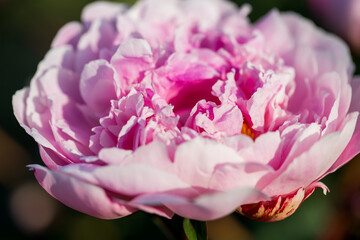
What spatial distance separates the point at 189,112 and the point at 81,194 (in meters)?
0.16

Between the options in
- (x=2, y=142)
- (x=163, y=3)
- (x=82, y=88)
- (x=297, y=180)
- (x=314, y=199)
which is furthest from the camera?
(x=2, y=142)

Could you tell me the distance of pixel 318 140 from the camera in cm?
49

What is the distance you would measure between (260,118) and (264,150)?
0.22 feet

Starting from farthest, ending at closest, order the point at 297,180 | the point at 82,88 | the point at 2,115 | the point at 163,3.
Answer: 1. the point at 2,115
2. the point at 163,3
3. the point at 82,88
4. the point at 297,180

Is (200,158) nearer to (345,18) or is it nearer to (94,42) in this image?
(94,42)

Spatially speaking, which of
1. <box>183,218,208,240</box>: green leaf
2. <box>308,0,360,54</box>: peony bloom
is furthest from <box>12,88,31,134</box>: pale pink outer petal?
<box>308,0,360,54</box>: peony bloom

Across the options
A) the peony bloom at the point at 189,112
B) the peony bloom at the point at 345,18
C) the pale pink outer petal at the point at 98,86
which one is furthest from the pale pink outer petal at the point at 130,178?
the peony bloom at the point at 345,18

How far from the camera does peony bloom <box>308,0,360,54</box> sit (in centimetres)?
102

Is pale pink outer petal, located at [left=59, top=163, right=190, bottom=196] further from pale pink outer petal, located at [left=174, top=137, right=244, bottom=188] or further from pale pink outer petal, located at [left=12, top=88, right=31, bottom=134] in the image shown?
pale pink outer petal, located at [left=12, top=88, right=31, bottom=134]

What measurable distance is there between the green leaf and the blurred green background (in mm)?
72

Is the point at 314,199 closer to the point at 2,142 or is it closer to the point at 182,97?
the point at 182,97

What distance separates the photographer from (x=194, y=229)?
1.77 feet

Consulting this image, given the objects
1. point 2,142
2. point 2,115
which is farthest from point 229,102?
point 2,115

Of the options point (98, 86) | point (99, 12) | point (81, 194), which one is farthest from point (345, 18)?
point (81, 194)
